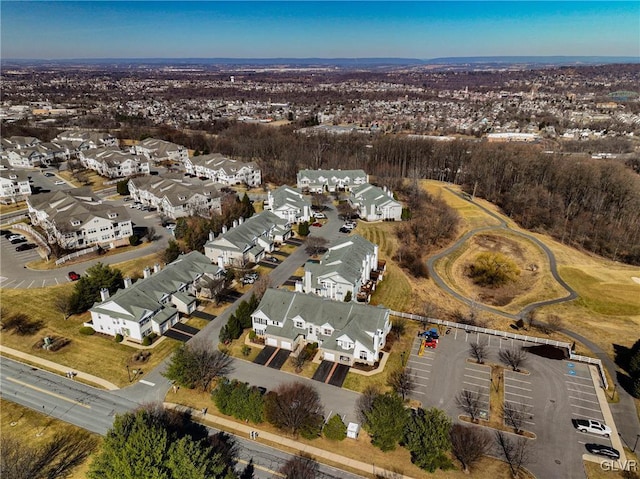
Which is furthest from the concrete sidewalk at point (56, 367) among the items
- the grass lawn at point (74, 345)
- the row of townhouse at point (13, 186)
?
the row of townhouse at point (13, 186)

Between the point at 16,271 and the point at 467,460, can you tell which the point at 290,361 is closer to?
the point at 467,460

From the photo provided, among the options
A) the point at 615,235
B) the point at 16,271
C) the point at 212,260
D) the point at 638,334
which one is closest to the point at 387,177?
the point at 615,235

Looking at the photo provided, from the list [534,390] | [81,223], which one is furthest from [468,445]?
[81,223]

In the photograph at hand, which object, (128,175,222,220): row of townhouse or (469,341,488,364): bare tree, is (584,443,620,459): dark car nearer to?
(469,341,488,364): bare tree

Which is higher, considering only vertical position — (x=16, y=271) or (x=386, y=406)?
(x=386, y=406)

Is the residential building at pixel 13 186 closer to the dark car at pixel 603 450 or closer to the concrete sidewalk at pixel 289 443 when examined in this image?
the concrete sidewalk at pixel 289 443
